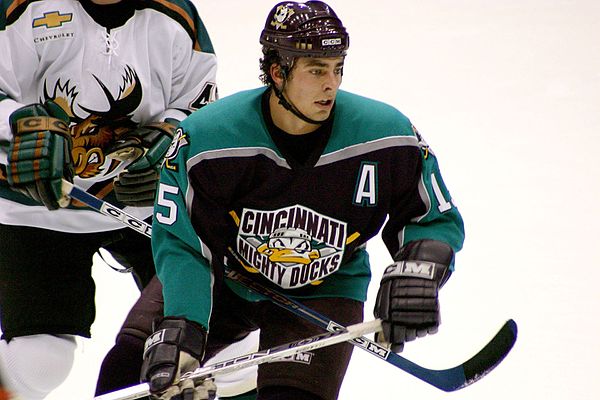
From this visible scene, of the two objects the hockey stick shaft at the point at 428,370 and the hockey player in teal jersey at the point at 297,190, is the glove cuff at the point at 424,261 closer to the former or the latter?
the hockey player in teal jersey at the point at 297,190

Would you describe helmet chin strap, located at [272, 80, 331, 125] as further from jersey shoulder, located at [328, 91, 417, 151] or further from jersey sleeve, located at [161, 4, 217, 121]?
jersey sleeve, located at [161, 4, 217, 121]

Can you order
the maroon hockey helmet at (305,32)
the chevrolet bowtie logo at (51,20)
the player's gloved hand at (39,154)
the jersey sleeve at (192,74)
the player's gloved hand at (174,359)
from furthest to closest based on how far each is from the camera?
the jersey sleeve at (192,74) < the chevrolet bowtie logo at (51,20) < the player's gloved hand at (39,154) < the maroon hockey helmet at (305,32) < the player's gloved hand at (174,359)

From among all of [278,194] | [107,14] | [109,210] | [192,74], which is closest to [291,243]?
[278,194]

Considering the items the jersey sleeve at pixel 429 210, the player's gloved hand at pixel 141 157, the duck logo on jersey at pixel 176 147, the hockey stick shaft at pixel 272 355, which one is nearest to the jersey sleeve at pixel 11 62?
the player's gloved hand at pixel 141 157

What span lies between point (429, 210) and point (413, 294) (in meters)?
0.23

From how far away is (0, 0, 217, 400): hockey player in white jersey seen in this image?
282cm

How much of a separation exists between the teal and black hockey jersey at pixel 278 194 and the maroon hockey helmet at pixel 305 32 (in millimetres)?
130

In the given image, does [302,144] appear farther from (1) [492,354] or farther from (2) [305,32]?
(1) [492,354]

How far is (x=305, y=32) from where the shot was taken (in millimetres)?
2439

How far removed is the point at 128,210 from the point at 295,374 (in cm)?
80

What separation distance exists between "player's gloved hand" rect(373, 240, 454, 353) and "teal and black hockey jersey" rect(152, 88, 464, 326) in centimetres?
7

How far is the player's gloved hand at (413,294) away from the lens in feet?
7.72

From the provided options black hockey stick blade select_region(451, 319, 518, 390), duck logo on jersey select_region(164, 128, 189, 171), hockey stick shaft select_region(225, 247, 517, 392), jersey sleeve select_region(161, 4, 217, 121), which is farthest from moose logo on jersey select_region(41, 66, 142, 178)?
black hockey stick blade select_region(451, 319, 518, 390)

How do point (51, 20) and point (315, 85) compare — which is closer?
point (315, 85)
